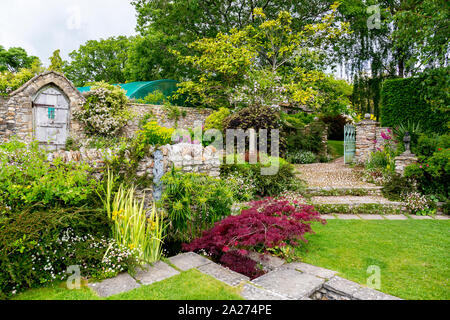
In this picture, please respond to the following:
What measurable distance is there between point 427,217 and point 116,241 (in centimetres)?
641

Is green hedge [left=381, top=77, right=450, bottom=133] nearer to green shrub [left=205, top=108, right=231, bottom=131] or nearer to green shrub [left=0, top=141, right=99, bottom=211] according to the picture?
green shrub [left=205, top=108, right=231, bottom=131]

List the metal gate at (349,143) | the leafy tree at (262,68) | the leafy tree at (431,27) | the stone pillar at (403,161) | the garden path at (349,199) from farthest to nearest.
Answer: the leafy tree at (262,68)
the metal gate at (349,143)
the stone pillar at (403,161)
the garden path at (349,199)
the leafy tree at (431,27)

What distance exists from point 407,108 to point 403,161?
11.5ft

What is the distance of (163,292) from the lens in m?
2.75

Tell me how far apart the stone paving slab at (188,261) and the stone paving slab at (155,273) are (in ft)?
0.40

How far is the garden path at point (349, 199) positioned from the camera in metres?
6.18

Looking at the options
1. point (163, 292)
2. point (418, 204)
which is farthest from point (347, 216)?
point (163, 292)

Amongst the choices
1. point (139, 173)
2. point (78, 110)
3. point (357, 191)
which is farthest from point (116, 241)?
point (78, 110)

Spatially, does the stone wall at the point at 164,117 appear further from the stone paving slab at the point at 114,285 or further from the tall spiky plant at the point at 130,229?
the stone paving slab at the point at 114,285

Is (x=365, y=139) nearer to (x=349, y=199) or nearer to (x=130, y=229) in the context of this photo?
(x=349, y=199)

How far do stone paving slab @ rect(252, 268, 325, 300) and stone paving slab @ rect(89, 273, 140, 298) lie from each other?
131 cm

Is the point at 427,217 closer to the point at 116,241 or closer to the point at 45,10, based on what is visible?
the point at 116,241
